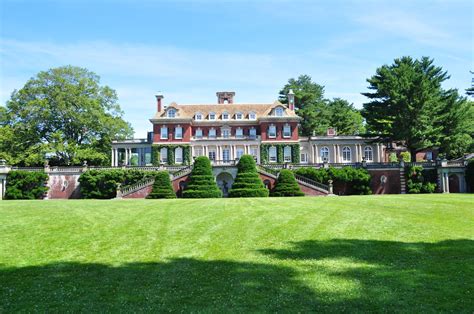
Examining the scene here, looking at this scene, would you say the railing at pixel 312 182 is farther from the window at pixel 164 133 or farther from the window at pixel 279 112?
the window at pixel 164 133

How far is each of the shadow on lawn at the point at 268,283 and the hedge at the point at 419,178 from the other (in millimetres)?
33158

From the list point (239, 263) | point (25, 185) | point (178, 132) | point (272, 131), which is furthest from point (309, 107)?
point (239, 263)

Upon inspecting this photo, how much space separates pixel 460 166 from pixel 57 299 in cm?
4301

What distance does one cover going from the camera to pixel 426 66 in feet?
151

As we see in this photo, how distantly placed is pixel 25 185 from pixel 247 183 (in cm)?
2331

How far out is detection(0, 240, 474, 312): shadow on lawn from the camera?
7469mm

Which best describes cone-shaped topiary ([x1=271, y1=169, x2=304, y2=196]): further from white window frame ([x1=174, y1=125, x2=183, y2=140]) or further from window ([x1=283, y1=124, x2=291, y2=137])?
white window frame ([x1=174, y1=125, x2=183, y2=140])

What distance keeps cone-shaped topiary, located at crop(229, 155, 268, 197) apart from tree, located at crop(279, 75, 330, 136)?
100ft

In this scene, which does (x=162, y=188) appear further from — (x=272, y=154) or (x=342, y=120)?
(x=342, y=120)

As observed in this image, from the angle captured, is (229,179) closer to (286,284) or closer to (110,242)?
(110,242)

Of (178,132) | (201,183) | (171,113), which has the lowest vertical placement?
(201,183)

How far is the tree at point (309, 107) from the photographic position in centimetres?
6781

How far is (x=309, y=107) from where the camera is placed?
68.6 metres

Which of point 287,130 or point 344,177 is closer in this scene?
point 344,177
